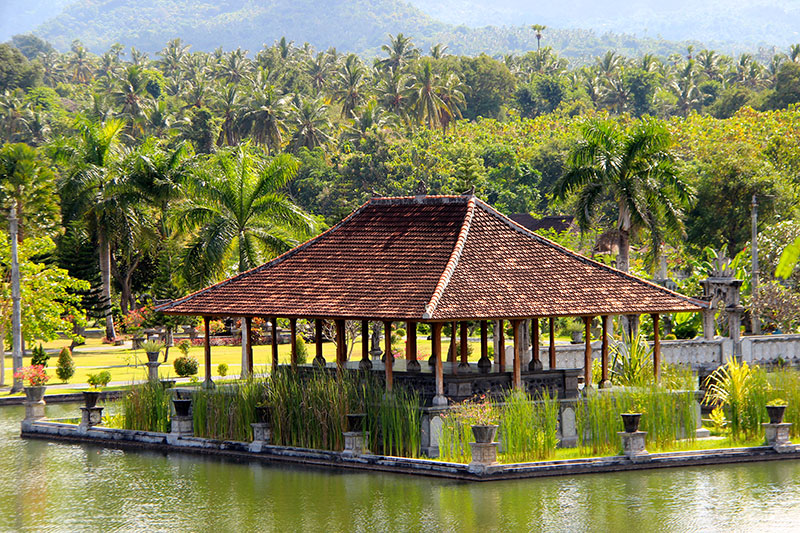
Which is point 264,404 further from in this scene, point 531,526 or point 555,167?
point 555,167

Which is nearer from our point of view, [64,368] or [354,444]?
[354,444]

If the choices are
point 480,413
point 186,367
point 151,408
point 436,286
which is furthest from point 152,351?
point 480,413

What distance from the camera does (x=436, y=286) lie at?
25312mm

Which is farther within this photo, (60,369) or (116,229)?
(116,229)

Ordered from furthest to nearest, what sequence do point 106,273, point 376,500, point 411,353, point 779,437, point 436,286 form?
point 106,273
point 411,353
point 436,286
point 779,437
point 376,500

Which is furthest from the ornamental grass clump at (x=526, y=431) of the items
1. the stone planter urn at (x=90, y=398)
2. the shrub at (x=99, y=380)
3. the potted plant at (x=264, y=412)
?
the shrub at (x=99, y=380)

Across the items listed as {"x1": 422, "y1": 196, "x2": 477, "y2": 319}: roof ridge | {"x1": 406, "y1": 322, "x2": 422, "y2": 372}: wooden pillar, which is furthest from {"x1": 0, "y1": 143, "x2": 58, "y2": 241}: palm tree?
{"x1": 422, "y1": 196, "x2": 477, "y2": 319}: roof ridge

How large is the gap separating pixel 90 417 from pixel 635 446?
14.3 m

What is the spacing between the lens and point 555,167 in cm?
8356

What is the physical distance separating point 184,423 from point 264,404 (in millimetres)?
2695

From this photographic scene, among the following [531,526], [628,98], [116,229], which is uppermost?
[628,98]

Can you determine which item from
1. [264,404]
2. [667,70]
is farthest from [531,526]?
[667,70]

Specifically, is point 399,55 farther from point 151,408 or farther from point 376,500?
point 376,500

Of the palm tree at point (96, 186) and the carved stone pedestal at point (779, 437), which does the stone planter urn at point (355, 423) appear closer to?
the carved stone pedestal at point (779, 437)
